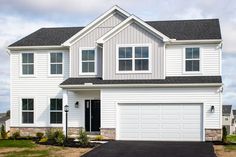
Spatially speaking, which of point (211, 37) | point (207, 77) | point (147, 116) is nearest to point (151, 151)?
point (147, 116)

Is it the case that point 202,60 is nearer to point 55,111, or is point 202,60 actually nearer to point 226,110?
point 55,111

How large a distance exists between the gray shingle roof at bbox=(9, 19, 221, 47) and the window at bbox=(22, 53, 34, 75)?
0.83m

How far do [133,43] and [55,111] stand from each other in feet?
23.9

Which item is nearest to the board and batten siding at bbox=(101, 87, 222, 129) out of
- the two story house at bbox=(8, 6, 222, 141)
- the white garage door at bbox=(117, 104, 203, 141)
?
the two story house at bbox=(8, 6, 222, 141)

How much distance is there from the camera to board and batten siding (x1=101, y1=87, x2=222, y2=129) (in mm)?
25375

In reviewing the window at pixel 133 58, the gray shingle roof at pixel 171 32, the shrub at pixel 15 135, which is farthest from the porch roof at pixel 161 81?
the shrub at pixel 15 135

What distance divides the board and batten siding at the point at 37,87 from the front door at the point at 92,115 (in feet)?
7.23

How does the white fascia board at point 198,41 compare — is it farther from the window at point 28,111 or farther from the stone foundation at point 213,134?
the window at point 28,111

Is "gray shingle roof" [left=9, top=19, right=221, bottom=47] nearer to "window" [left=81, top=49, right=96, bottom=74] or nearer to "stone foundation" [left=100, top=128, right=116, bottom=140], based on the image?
"window" [left=81, top=49, right=96, bottom=74]

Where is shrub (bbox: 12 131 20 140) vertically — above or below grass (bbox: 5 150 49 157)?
below

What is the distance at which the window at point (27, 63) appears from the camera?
29.9m

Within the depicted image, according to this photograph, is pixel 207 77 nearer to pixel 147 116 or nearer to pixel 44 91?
pixel 147 116

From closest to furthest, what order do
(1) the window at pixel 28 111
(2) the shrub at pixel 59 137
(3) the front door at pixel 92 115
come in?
(2) the shrub at pixel 59 137 < (3) the front door at pixel 92 115 < (1) the window at pixel 28 111

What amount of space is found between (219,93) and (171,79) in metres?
3.04
